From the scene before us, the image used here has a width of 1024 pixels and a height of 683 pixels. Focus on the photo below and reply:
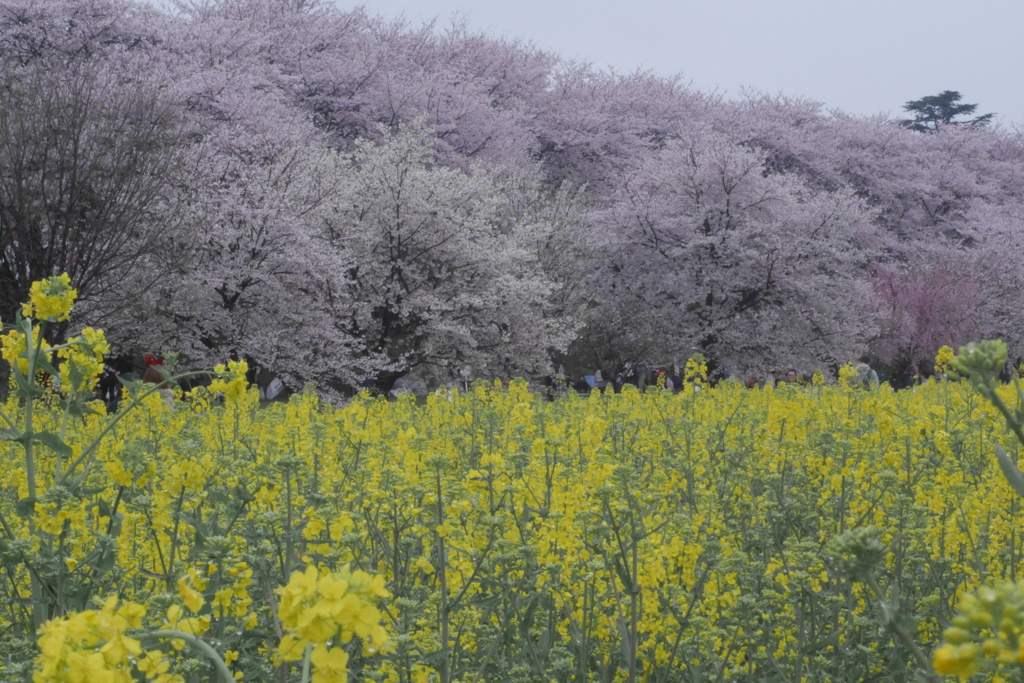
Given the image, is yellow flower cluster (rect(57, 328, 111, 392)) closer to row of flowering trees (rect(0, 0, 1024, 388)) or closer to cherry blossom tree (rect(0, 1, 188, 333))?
cherry blossom tree (rect(0, 1, 188, 333))

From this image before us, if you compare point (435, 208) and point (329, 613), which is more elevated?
point (435, 208)

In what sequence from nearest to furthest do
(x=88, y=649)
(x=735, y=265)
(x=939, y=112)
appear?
(x=88, y=649) → (x=735, y=265) → (x=939, y=112)

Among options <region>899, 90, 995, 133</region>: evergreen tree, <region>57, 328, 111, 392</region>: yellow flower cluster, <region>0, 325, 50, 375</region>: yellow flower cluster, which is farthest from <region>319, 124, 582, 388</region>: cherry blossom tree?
<region>899, 90, 995, 133</region>: evergreen tree

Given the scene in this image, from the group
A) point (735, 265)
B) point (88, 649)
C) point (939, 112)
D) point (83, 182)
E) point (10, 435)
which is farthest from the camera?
point (939, 112)

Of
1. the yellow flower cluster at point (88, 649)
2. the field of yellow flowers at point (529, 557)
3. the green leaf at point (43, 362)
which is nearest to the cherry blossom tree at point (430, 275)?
the field of yellow flowers at point (529, 557)

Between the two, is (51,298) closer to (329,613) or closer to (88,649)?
(88,649)

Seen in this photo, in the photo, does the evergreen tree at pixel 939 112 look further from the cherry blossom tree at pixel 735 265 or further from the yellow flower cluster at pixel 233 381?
the yellow flower cluster at pixel 233 381

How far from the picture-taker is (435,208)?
2009cm

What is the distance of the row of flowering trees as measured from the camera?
1633cm

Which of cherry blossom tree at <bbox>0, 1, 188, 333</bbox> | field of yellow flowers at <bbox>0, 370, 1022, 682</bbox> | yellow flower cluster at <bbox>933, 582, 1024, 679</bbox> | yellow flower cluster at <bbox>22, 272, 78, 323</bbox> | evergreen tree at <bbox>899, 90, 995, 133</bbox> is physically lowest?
field of yellow flowers at <bbox>0, 370, 1022, 682</bbox>

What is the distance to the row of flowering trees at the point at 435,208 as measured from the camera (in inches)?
643

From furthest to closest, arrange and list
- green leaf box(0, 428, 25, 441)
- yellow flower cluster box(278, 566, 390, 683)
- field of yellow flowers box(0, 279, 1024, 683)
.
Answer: green leaf box(0, 428, 25, 441) < field of yellow flowers box(0, 279, 1024, 683) < yellow flower cluster box(278, 566, 390, 683)

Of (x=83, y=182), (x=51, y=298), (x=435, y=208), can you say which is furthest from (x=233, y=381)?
(x=435, y=208)

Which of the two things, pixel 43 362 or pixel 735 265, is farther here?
pixel 735 265
